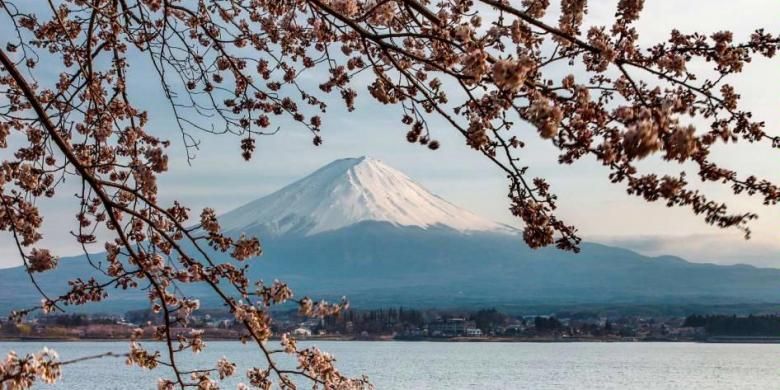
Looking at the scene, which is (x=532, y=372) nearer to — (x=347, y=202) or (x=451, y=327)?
(x=451, y=327)

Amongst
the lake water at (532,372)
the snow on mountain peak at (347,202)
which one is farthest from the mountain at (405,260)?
the lake water at (532,372)

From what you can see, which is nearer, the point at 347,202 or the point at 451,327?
the point at 451,327

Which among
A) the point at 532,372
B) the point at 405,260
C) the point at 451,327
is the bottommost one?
the point at 532,372

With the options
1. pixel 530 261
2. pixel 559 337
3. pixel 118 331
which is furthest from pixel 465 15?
pixel 530 261

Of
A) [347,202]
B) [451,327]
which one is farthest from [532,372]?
[347,202]

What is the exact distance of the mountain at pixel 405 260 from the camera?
162500 mm

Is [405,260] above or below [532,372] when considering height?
above

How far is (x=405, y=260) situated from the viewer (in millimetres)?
189000

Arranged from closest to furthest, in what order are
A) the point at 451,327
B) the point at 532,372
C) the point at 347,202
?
the point at 532,372 → the point at 451,327 → the point at 347,202

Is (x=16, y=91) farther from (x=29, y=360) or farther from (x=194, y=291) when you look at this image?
(x=194, y=291)

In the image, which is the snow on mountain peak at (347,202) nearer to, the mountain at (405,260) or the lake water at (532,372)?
the mountain at (405,260)

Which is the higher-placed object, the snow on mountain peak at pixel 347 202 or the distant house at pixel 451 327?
the snow on mountain peak at pixel 347 202

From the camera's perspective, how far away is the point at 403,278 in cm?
18025

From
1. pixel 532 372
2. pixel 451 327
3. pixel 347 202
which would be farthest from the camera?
pixel 347 202
